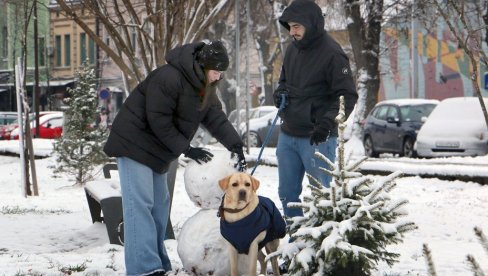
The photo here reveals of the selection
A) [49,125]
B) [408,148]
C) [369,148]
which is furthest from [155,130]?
[49,125]

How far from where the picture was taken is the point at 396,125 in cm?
2455

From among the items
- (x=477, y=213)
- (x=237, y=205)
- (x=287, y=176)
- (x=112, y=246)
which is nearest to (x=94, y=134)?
(x=477, y=213)

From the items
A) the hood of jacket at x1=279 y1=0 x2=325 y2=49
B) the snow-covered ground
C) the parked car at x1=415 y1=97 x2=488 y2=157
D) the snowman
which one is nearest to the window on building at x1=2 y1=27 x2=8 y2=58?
the parked car at x1=415 y1=97 x2=488 y2=157

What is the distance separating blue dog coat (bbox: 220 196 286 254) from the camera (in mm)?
5852

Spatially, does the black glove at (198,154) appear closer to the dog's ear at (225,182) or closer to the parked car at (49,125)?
the dog's ear at (225,182)

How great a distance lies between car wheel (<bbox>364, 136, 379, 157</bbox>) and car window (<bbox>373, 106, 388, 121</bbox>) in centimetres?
66

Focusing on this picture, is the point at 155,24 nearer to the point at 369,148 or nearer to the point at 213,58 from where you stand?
the point at 213,58

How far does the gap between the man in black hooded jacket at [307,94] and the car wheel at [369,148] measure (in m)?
18.9

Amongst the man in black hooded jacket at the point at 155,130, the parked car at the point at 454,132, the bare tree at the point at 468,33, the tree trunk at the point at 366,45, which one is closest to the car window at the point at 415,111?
the parked car at the point at 454,132

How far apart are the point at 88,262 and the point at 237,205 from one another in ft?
6.19

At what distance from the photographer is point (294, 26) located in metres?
6.82

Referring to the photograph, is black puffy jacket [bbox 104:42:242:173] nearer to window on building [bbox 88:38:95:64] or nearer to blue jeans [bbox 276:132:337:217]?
blue jeans [bbox 276:132:337:217]

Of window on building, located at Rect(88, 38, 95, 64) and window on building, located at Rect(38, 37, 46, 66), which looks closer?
window on building, located at Rect(38, 37, 46, 66)

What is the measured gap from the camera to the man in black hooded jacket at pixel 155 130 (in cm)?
611
